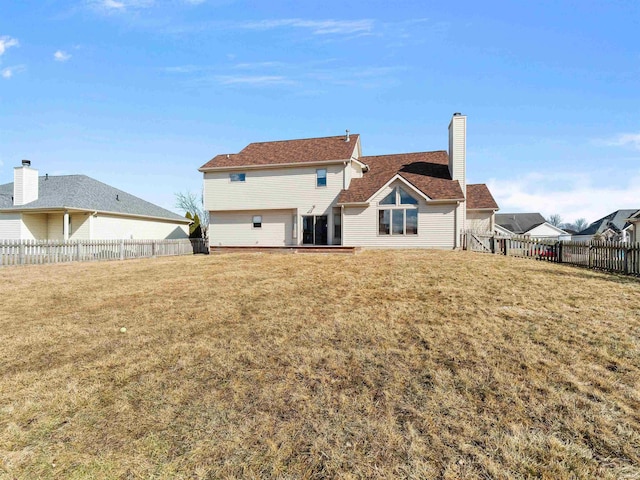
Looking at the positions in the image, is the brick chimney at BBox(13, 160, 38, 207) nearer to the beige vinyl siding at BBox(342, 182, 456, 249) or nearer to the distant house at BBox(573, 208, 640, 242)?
the beige vinyl siding at BBox(342, 182, 456, 249)

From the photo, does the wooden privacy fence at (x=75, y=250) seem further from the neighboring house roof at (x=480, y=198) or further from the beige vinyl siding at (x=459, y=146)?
the neighboring house roof at (x=480, y=198)

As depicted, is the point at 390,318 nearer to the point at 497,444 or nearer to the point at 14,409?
the point at 497,444

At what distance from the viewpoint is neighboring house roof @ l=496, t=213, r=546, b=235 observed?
49.8 metres

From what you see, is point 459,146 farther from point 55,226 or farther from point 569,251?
point 55,226

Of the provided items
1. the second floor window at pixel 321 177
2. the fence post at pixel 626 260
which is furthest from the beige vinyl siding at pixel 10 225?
the fence post at pixel 626 260

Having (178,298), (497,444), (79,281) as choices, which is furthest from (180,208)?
(497,444)

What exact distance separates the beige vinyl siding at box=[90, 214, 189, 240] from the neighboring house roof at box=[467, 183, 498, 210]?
26.1 m

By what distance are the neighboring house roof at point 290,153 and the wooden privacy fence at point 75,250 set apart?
689cm

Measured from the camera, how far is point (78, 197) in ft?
75.5

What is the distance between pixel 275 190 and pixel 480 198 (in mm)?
14664

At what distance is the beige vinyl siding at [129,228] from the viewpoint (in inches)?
934

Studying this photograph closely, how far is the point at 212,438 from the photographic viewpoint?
3289 millimetres

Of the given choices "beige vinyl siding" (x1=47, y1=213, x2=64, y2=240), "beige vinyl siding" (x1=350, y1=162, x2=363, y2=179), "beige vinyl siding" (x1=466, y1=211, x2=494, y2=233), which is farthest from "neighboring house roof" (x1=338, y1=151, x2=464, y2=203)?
"beige vinyl siding" (x1=47, y1=213, x2=64, y2=240)

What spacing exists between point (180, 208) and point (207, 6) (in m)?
42.9
